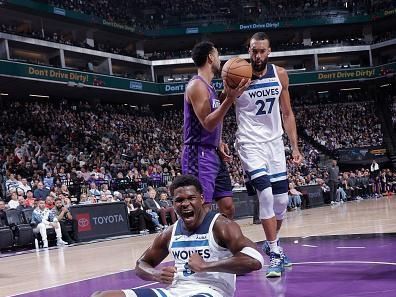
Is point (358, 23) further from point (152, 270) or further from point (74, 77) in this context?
point (152, 270)

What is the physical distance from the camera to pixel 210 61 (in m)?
4.50

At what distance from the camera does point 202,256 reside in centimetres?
277

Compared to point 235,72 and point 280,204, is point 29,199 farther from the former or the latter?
point 235,72

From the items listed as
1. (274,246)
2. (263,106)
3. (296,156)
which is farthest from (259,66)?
(274,246)

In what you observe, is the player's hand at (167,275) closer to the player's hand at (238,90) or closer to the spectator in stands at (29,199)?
the player's hand at (238,90)

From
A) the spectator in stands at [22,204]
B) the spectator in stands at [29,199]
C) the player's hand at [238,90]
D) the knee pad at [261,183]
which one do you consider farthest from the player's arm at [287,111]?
the spectator in stands at [29,199]

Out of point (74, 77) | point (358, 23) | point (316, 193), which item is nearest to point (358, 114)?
point (358, 23)

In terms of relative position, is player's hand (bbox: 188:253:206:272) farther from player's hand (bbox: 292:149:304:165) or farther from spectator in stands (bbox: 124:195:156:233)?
spectator in stands (bbox: 124:195:156:233)

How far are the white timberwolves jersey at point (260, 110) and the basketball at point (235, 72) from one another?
0.68 m

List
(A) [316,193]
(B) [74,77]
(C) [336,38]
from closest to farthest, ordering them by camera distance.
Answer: (A) [316,193] < (B) [74,77] < (C) [336,38]

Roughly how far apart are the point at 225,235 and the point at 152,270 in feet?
1.44

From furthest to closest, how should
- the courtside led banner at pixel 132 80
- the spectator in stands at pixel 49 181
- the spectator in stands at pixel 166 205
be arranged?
1. the courtside led banner at pixel 132 80
2. the spectator in stands at pixel 49 181
3. the spectator in stands at pixel 166 205

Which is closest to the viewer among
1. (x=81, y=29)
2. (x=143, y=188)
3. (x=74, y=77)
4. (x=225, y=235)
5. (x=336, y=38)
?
(x=225, y=235)

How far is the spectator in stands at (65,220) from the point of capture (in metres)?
11.7
